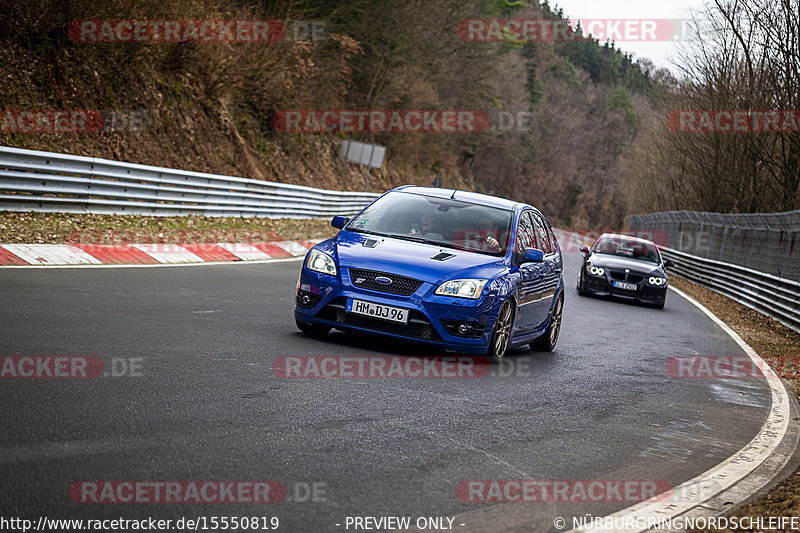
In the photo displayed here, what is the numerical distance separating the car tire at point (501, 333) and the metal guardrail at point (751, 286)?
9904 mm

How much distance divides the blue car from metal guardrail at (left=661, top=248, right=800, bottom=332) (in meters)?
9.57

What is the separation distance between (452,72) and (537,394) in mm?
53808

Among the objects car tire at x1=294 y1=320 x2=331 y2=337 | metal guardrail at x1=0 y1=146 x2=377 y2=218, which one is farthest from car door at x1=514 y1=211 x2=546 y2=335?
metal guardrail at x1=0 y1=146 x2=377 y2=218

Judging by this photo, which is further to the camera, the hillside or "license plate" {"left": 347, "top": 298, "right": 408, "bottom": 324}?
the hillside

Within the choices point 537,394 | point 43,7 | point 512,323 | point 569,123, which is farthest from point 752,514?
point 569,123

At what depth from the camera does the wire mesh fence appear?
69.3 ft

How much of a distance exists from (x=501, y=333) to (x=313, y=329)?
1861 millimetres

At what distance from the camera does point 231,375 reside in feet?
23.3

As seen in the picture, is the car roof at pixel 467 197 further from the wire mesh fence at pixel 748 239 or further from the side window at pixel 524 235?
the wire mesh fence at pixel 748 239

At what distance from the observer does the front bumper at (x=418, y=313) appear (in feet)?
28.6

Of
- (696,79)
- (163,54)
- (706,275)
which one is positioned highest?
(696,79)

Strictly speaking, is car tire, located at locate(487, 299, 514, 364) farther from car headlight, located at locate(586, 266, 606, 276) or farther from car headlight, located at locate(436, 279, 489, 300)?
car headlight, located at locate(586, 266, 606, 276)

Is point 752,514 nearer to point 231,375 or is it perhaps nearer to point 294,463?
point 294,463

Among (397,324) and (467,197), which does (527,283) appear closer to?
(467,197)
